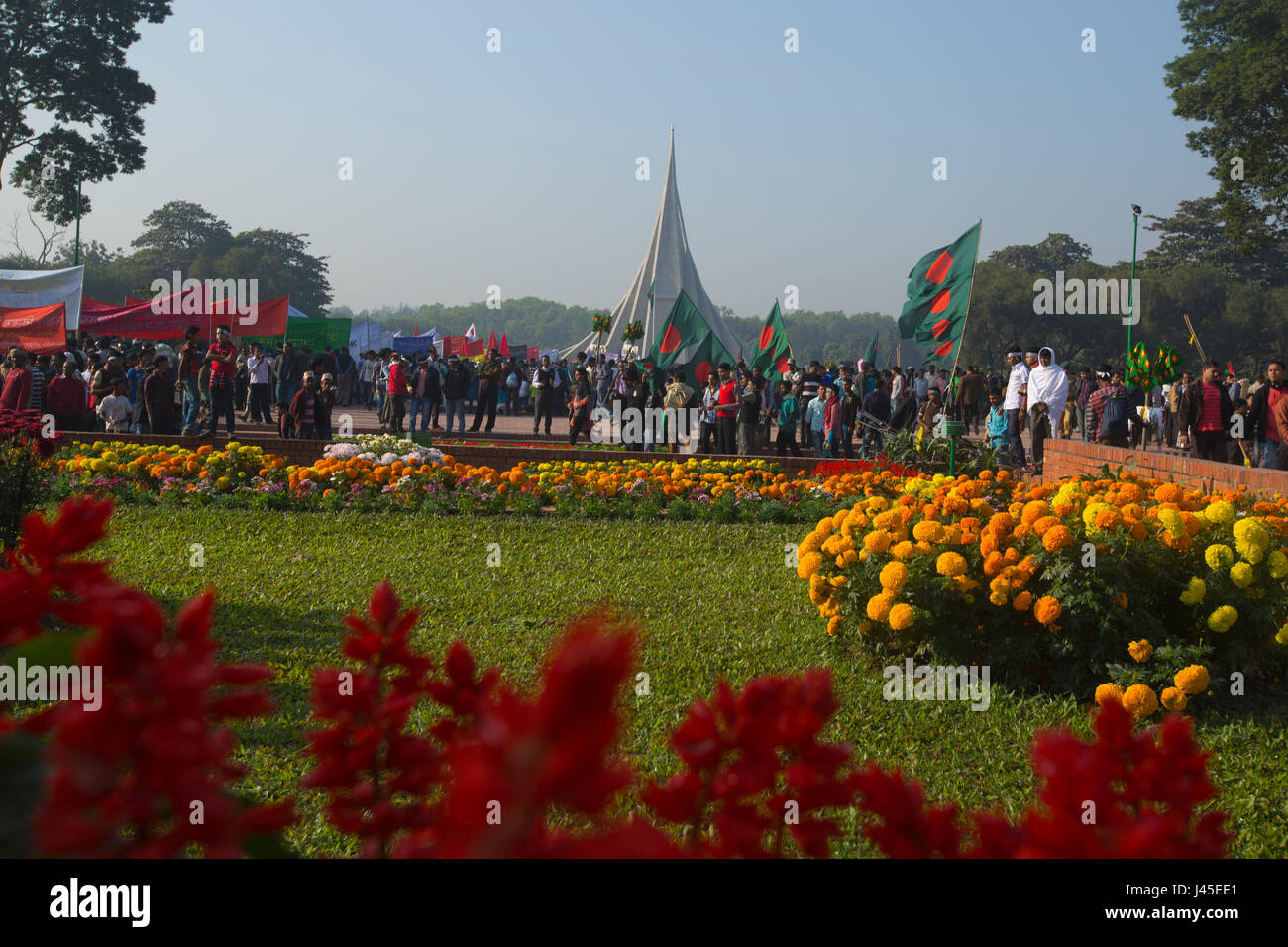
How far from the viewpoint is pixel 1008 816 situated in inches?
134

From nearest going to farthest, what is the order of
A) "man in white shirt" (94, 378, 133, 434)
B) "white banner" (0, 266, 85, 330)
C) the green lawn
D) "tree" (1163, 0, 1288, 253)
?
the green lawn < "man in white shirt" (94, 378, 133, 434) < "white banner" (0, 266, 85, 330) < "tree" (1163, 0, 1288, 253)

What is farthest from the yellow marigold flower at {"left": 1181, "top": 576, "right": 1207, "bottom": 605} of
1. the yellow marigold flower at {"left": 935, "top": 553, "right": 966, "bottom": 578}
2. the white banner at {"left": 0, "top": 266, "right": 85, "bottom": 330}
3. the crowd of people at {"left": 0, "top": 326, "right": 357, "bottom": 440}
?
the white banner at {"left": 0, "top": 266, "right": 85, "bottom": 330}

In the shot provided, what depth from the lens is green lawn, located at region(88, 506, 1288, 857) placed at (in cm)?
385

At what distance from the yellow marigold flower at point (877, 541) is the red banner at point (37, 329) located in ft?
48.3

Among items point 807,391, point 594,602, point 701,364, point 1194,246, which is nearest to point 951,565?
point 594,602

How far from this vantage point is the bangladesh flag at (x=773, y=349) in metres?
19.0

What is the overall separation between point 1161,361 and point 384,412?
13.5m

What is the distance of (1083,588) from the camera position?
4512 mm

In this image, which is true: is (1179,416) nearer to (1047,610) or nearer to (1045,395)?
(1045,395)

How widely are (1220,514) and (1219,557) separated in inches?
10.8

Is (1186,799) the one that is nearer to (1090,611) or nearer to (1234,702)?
(1090,611)

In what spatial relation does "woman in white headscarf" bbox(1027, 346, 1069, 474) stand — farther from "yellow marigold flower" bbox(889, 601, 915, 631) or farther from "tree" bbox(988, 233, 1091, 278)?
"tree" bbox(988, 233, 1091, 278)

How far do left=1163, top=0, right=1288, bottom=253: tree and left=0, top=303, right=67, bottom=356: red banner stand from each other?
2575 cm
